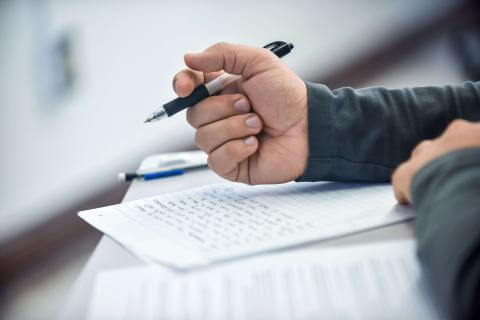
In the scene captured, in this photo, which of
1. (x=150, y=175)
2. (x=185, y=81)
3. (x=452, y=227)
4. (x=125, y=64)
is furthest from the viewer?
(x=125, y=64)

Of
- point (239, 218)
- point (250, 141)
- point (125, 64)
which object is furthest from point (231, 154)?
point (125, 64)

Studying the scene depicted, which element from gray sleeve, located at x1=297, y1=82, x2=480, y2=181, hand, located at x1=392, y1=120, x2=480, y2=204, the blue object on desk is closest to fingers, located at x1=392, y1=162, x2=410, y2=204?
hand, located at x1=392, y1=120, x2=480, y2=204

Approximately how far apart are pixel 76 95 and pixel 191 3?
393 mm

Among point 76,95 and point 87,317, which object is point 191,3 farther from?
point 87,317

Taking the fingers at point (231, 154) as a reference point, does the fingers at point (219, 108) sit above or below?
above

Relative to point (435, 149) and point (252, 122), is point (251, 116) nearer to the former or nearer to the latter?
point (252, 122)

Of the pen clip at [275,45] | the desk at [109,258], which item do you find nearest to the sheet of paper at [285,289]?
the desk at [109,258]

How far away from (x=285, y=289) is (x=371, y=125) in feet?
1.06

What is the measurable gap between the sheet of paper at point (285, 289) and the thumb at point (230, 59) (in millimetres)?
291

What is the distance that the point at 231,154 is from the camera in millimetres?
570

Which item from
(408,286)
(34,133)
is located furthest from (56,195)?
(408,286)

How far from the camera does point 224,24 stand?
1.21 m

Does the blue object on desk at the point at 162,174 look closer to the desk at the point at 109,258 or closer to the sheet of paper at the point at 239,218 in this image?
the sheet of paper at the point at 239,218

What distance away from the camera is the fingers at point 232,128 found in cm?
57
